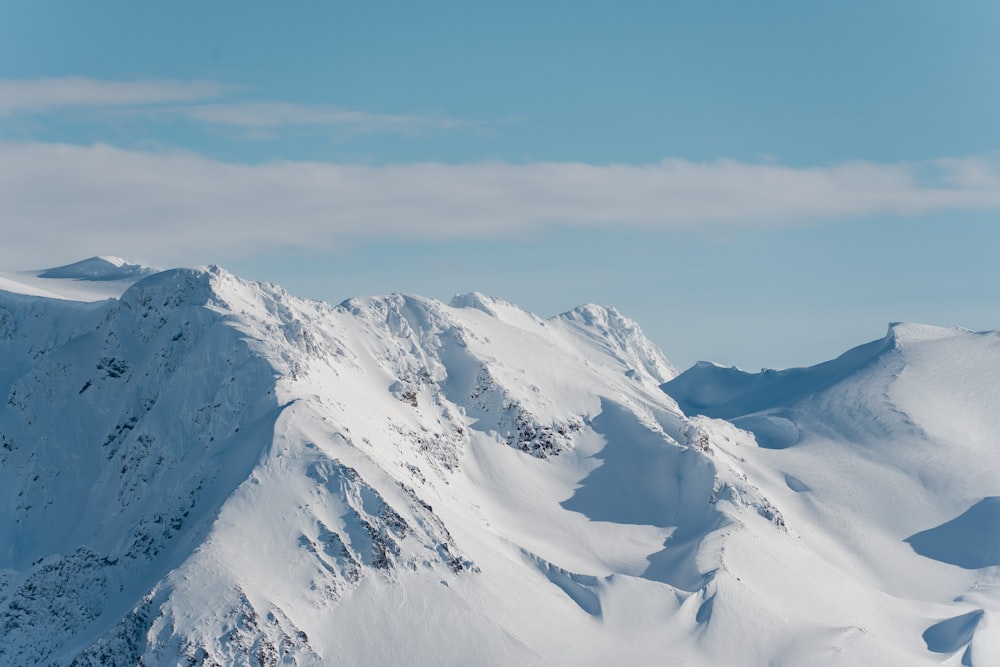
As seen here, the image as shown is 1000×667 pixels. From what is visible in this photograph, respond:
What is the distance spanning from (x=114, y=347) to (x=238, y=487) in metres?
42.7

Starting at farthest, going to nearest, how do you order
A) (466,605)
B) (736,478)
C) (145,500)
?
1. (736,478)
2. (145,500)
3. (466,605)

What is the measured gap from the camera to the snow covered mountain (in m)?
143

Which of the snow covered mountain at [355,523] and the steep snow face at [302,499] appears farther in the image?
the snow covered mountain at [355,523]

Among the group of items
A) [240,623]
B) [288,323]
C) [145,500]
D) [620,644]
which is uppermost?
[288,323]

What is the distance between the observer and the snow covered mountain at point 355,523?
470 ft

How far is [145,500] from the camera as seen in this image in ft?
524

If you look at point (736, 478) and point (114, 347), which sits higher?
point (114, 347)

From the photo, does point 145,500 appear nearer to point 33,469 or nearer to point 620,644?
point 33,469

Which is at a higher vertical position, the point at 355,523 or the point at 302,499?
the point at 302,499

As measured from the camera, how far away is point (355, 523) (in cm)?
14925

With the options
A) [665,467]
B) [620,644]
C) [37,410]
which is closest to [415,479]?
[620,644]

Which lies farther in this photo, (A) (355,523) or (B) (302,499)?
(B) (302,499)

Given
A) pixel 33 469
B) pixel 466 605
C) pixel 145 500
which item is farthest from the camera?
pixel 33 469

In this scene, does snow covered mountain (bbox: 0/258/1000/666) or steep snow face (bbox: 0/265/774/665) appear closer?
steep snow face (bbox: 0/265/774/665)
